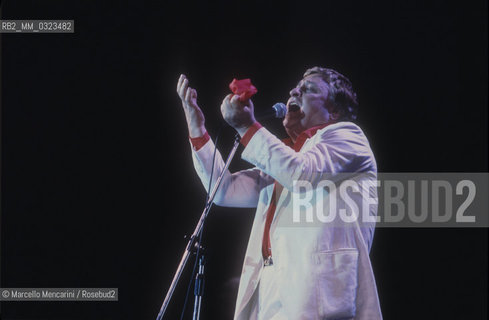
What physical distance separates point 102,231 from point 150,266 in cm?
32

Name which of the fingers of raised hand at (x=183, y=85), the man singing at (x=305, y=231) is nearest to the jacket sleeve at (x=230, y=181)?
the man singing at (x=305, y=231)

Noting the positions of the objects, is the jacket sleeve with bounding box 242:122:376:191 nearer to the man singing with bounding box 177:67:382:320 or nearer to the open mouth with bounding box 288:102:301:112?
the man singing with bounding box 177:67:382:320

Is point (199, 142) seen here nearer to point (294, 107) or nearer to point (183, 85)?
point (183, 85)

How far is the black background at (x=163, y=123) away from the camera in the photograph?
2.59m

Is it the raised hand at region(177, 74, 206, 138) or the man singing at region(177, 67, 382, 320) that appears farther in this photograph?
the raised hand at region(177, 74, 206, 138)

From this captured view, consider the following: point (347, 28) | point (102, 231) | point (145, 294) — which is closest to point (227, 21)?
point (347, 28)

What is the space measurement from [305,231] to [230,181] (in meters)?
0.53

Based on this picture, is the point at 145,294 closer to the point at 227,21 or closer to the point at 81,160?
the point at 81,160

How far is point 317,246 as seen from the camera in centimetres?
185

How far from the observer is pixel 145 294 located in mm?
2736

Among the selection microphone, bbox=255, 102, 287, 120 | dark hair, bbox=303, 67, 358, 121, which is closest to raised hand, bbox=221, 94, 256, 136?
microphone, bbox=255, 102, 287, 120

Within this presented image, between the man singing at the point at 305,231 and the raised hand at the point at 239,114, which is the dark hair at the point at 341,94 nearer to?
the man singing at the point at 305,231

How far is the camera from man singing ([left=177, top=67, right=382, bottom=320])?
1805 millimetres

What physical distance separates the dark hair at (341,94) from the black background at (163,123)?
12.6 inches
